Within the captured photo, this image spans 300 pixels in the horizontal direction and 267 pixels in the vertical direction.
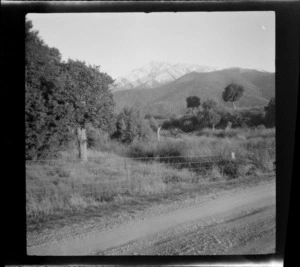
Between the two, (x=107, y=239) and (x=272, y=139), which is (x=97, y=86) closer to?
(x=107, y=239)

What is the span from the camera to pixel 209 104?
3.46 meters

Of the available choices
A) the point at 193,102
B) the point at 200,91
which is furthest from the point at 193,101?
the point at 200,91

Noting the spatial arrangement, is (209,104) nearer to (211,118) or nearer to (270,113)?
(211,118)

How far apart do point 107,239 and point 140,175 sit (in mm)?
611

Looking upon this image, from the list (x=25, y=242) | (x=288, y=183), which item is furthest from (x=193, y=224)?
(x=25, y=242)

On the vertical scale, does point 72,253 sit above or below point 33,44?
below

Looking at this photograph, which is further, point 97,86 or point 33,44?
point 97,86

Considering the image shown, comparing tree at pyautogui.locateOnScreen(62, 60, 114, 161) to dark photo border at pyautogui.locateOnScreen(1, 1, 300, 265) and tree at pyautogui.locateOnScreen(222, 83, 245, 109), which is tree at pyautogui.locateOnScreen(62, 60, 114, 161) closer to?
dark photo border at pyautogui.locateOnScreen(1, 1, 300, 265)

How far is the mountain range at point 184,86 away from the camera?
3.31 m

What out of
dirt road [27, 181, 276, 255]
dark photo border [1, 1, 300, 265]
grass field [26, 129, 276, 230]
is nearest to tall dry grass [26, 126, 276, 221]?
grass field [26, 129, 276, 230]

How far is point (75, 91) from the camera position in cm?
338

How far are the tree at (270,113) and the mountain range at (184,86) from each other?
0.14ft
